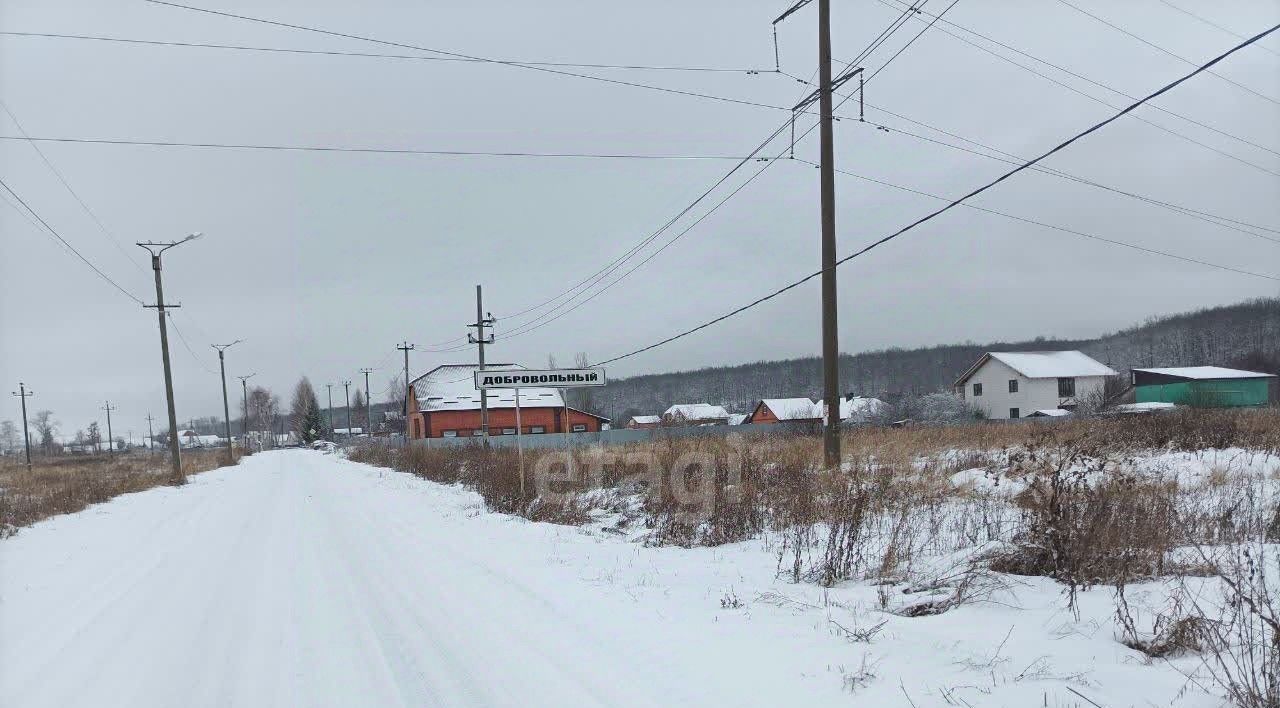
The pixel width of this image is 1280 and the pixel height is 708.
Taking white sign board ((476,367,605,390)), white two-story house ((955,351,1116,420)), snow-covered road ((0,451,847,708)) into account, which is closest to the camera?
snow-covered road ((0,451,847,708))

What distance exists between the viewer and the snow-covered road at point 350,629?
4.52 meters

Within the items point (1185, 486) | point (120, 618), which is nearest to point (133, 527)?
point (120, 618)

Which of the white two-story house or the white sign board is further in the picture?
the white two-story house

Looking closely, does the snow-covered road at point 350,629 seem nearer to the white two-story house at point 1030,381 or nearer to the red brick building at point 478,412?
the red brick building at point 478,412

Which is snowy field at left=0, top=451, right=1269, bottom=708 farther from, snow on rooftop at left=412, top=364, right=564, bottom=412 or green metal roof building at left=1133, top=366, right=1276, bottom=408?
green metal roof building at left=1133, top=366, right=1276, bottom=408

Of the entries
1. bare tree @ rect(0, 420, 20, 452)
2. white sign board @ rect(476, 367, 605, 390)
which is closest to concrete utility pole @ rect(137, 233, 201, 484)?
white sign board @ rect(476, 367, 605, 390)

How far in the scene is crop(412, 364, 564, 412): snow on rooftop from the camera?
56.7 metres

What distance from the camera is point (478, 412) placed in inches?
2296

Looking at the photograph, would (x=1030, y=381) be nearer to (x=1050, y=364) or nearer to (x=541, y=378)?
(x=1050, y=364)

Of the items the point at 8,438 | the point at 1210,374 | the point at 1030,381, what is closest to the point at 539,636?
the point at 1030,381

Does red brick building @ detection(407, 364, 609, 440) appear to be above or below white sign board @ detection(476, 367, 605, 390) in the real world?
below

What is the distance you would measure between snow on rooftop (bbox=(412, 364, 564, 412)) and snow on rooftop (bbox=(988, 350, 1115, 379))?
42.3 metres

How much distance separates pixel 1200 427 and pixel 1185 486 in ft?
23.0

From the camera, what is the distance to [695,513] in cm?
1030
